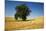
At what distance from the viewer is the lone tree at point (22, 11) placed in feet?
3.64

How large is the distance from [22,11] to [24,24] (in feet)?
0.52

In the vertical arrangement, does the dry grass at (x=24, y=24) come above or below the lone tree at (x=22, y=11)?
below

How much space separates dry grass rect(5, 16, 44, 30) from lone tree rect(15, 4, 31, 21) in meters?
0.06

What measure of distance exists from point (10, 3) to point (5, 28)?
0.98 ft

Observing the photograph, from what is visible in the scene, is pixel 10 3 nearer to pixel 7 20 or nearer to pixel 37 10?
A: pixel 7 20

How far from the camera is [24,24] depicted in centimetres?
111

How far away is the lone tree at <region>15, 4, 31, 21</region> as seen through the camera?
1109 millimetres

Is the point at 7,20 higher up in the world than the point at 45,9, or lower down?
lower down

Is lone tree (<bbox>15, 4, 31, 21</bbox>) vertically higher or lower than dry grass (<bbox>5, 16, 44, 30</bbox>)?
higher

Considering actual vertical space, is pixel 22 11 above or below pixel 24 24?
above

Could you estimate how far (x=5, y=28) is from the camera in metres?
1.08

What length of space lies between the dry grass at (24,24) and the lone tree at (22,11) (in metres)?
0.06

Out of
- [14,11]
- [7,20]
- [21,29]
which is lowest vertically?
[21,29]
